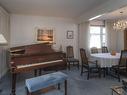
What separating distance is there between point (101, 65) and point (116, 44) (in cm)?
404

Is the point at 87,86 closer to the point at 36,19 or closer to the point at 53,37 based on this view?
the point at 53,37

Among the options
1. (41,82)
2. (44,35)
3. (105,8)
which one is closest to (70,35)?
(44,35)

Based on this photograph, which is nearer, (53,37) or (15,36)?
(15,36)

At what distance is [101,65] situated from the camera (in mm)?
4734

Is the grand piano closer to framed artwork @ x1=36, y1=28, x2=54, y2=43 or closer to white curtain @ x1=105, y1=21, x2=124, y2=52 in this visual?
framed artwork @ x1=36, y1=28, x2=54, y2=43

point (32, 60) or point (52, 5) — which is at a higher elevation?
point (52, 5)

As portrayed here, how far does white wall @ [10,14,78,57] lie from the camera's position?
6.51 meters

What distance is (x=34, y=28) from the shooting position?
6.77 meters

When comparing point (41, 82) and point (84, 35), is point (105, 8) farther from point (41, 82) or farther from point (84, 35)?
point (41, 82)

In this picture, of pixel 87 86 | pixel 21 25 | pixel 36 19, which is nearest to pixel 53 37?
pixel 36 19

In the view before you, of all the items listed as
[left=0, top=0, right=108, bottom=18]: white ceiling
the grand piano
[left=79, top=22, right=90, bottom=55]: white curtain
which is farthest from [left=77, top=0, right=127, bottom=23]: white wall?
the grand piano

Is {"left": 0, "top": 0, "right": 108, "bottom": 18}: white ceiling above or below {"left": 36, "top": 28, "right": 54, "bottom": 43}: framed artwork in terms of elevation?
above

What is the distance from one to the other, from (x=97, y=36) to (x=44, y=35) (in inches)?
121

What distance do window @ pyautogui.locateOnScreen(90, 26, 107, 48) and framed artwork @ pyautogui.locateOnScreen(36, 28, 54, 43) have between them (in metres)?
2.34
